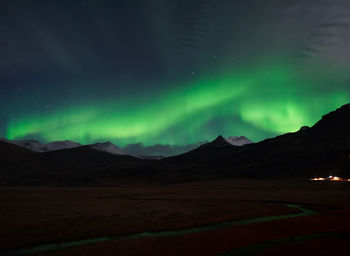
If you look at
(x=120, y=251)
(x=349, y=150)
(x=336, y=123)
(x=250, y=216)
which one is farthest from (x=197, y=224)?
(x=336, y=123)

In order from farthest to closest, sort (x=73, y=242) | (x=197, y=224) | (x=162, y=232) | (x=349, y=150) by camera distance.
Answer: (x=349, y=150)
(x=197, y=224)
(x=162, y=232)
(x=73, y=242)

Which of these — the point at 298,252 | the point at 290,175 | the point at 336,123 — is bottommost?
the point at 298,252

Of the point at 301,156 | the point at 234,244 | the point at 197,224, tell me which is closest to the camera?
the point at 234,244

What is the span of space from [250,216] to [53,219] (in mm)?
Result: 23538

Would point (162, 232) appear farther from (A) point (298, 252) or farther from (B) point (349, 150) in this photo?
(B) point (349, 150)

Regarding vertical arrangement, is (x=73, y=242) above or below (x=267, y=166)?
below

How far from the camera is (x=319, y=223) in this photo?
2936 centimetres

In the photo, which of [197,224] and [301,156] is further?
[301,156]

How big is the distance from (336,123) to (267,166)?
68.2 metres

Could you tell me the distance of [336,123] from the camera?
19775 cm

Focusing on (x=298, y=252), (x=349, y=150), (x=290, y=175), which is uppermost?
(x=349, y=150)

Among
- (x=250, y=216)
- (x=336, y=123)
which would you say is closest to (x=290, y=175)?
(x=336, y=123)

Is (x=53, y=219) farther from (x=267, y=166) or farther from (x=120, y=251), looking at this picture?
(x=267, y=166)

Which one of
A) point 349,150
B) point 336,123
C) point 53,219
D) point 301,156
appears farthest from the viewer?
point 336,123
